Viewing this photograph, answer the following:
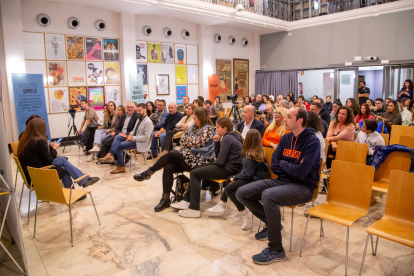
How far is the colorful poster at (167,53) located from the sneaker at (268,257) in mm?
8762

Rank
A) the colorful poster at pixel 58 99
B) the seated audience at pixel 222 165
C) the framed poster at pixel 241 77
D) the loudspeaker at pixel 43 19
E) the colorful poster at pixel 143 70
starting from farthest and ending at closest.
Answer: the framed poster at pixel 241 77
the colorful poster at pixel 143 70
the colorful poster at pixel 58 99
the loudspeaker at pixel 43 19
the seated audience at pixel 222 165

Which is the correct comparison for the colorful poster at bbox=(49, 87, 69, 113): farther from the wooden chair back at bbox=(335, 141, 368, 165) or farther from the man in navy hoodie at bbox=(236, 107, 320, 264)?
the wooden chair back at bbox=(335, 141, 368, 165)

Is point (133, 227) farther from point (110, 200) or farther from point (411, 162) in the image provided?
point (411, 162)

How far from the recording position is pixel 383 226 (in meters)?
2.29

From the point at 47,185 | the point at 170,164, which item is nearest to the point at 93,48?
the point at 170,164

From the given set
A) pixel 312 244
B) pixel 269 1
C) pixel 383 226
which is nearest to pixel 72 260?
pixel 312 244

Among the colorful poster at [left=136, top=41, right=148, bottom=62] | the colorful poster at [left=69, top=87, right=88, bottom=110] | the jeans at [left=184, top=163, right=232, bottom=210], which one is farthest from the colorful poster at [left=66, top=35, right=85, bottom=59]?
the jeans at [left=184, top=163, right=232, bottom=210]

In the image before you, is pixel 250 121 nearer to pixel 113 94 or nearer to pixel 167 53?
pixel 113 94

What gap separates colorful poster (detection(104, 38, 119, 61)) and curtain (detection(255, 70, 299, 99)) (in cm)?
626

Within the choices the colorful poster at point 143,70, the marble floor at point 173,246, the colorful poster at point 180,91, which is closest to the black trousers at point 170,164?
the marble floor at point 173,246

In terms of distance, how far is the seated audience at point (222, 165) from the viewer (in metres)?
3.39

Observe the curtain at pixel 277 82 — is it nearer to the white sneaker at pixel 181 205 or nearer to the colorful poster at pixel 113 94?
the colorful poster at pixel 113 94

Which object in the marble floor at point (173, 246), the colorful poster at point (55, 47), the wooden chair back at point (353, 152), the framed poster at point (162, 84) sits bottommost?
the marble floor at point (173, 246)

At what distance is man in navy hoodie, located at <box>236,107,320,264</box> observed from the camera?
258cm
